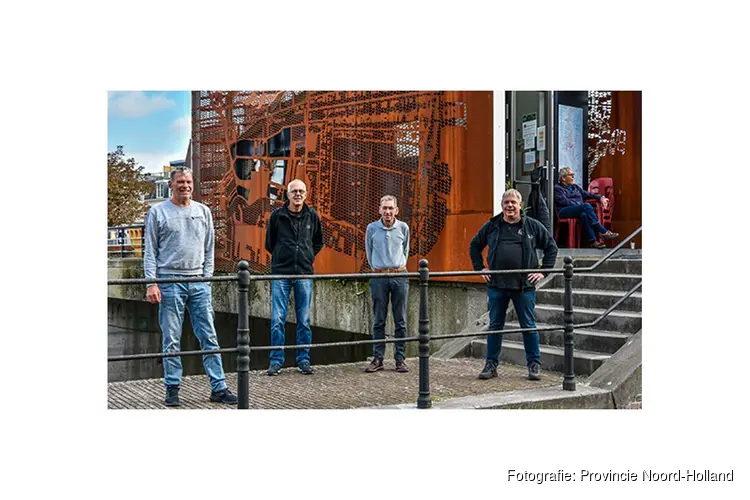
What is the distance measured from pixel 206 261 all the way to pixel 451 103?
4669 mm

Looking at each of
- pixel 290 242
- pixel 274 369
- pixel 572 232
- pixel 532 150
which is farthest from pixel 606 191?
pixel 274 369

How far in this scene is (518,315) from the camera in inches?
267

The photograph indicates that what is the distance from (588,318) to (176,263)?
4.12m

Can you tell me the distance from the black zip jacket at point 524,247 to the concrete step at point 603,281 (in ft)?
4.25

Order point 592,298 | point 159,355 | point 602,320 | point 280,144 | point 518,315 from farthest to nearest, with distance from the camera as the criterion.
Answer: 1. point 280,144
2. point 592,298
3. point 602,320
4. point 518,315
5. point 159,355

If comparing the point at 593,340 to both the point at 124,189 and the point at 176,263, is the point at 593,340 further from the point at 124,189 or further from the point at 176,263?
the point at 124,189

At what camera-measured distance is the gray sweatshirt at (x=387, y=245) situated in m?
7.29

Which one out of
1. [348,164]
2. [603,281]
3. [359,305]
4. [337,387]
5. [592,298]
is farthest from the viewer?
[348,164]

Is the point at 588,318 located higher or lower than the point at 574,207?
lower

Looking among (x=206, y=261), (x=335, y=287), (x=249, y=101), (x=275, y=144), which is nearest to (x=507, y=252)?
(x=206, y=261)

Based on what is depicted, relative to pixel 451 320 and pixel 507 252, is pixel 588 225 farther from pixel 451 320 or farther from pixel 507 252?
pixel 507 252

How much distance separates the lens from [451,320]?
9.62 m

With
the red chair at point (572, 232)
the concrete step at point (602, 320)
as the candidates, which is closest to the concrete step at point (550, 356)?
the concrete step at point (602, 320)

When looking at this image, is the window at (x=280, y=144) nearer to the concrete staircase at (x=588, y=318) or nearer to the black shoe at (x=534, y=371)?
the concrete staircase at (x=588, y=318)
